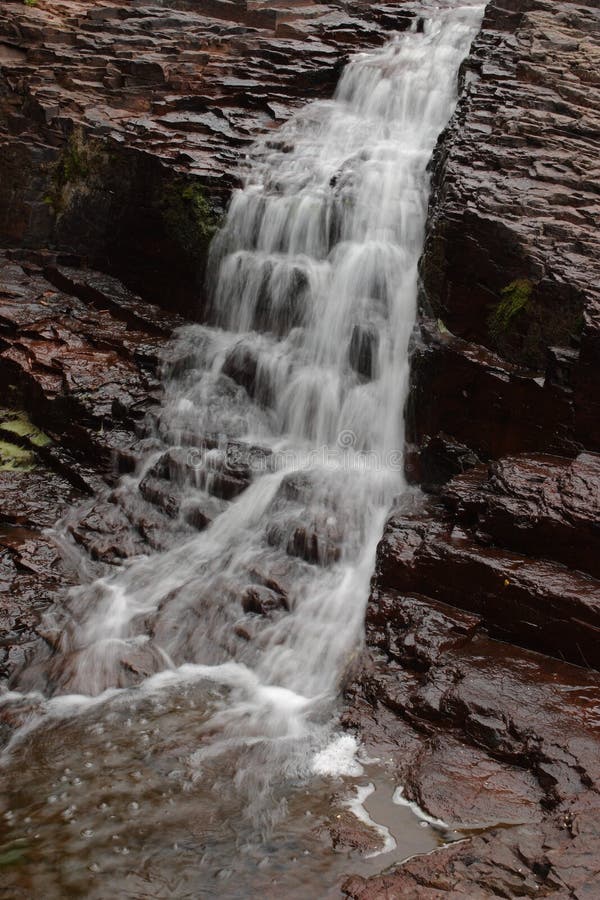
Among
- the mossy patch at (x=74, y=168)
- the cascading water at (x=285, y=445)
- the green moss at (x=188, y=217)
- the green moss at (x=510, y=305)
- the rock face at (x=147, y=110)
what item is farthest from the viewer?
the mossy patch at (x=74, y=168)

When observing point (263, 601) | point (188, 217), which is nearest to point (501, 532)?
point (263, 601)

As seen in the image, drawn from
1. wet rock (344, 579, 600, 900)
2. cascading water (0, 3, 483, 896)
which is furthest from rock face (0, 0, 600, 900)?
cascading water (0, 3, 483, 896)

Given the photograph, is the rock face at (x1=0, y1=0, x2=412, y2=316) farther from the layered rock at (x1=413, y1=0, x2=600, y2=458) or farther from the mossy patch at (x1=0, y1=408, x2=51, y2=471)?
the layered rock at (x1=413, y1=0, x2=600, y2=458)

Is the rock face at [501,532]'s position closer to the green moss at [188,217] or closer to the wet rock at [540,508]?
the wet rock at [540,508]

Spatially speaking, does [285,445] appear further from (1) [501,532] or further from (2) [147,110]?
(2) [147,110]

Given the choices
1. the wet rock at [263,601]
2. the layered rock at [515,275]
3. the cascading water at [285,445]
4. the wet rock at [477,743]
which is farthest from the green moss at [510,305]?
the wet rock at [263,601]

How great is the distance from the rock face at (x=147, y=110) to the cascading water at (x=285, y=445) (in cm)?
62

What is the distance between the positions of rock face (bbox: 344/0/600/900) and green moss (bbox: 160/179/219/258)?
316cm

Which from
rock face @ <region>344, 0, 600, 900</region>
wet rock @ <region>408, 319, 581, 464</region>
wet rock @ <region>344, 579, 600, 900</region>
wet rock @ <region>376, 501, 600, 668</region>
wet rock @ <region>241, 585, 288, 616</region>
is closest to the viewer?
wet rock @ <region>344, 579, 600, 900</region>

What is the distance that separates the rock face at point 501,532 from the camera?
455 cm

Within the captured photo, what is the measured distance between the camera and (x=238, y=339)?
9875mm

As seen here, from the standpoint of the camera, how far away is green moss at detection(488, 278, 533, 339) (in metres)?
7.39

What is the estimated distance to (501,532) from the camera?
20.6 ft

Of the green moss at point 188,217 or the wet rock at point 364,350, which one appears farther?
the green moss at point 188,217
